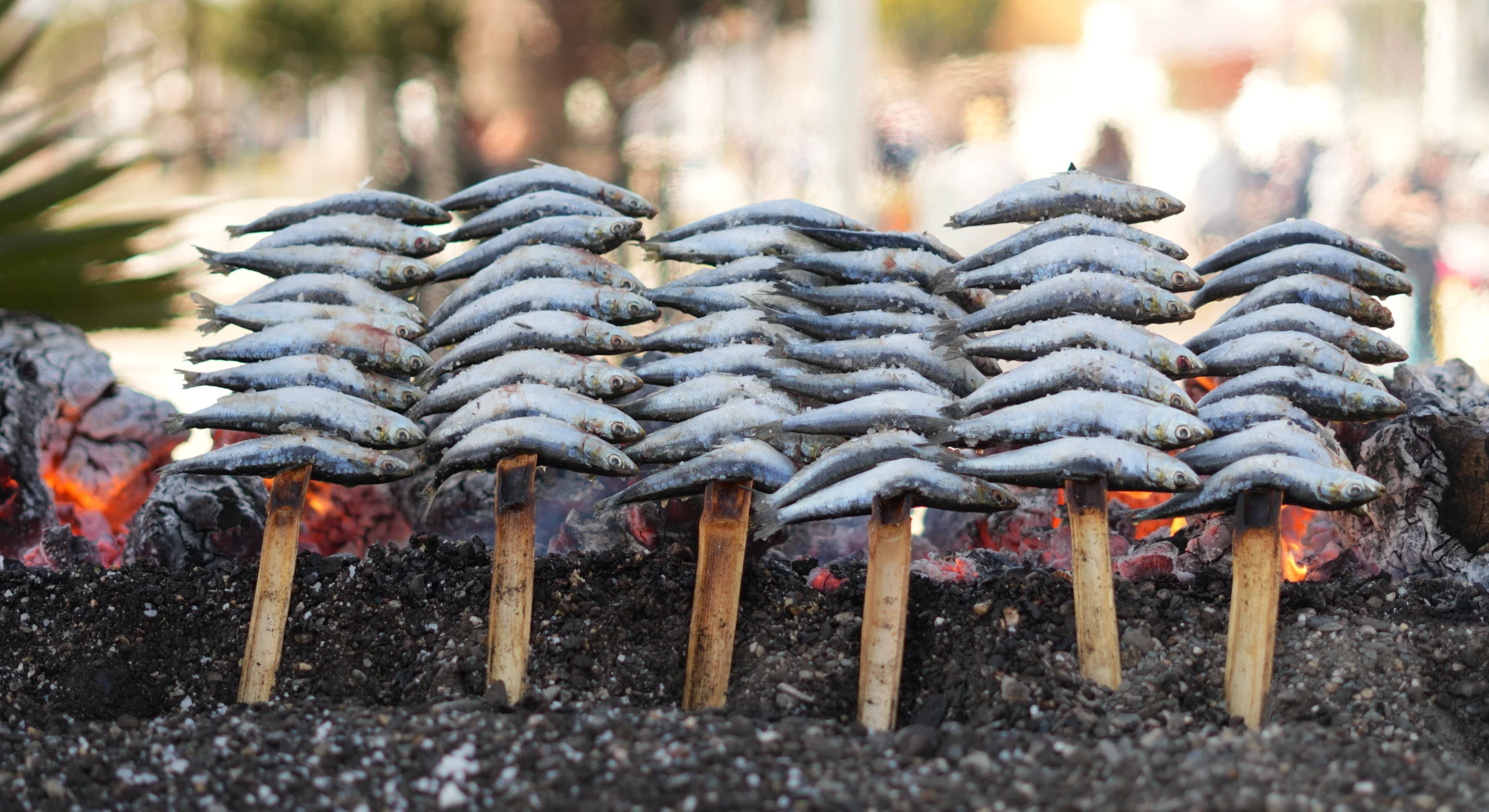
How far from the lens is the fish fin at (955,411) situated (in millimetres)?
2453

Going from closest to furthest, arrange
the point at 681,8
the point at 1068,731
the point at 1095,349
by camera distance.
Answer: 1. the point at 1068,731
2. the point at 1095,349
3. the point at 681,8

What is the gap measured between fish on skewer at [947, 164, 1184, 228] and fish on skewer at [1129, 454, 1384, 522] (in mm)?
603

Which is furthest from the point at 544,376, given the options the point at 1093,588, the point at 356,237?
the point at 1093,588

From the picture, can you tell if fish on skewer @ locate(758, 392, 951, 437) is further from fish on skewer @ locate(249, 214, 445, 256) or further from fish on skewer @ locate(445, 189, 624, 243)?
Answer: fish on skewer @ locate(249, 214, 445, 256)

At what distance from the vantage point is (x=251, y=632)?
8.55ft

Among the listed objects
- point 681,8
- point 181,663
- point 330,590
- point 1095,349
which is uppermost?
point 681,8

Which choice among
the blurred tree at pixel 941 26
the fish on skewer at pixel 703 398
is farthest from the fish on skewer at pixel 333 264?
the blurred tree at pixel 941 26

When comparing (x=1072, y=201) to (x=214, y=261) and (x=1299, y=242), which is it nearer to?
(x=1299, y=242)

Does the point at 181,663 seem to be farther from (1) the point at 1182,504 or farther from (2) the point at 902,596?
(1) the point at 1182,504

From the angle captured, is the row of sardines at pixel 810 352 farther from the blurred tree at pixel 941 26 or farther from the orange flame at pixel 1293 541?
the blurred tree at pixel 941 26

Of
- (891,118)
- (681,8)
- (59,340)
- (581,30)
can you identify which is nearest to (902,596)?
(59,340)

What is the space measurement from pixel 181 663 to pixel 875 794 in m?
1.88

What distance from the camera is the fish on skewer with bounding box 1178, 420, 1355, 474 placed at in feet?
7.67

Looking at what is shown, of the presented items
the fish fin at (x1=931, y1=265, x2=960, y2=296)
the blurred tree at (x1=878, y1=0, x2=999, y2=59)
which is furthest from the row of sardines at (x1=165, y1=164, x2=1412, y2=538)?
the blurred tree at (x1=878, y1=0, x2=999, y2=59)
